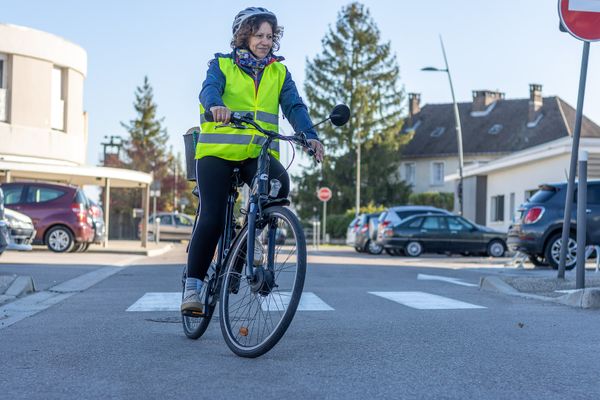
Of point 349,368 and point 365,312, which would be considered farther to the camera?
point 365,312

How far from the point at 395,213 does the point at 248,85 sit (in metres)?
25.7

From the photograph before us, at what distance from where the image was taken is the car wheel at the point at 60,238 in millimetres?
24062

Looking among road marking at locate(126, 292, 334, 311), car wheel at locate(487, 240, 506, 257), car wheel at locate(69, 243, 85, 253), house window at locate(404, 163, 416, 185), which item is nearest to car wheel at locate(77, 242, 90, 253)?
car wheel at locate(69, 243, 85, 253)

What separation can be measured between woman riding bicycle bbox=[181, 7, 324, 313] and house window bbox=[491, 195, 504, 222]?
37.3 meters

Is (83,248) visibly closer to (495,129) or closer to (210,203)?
(210,203)

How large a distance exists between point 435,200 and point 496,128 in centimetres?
948

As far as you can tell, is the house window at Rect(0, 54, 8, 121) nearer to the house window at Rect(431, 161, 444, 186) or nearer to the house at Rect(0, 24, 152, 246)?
the house at Rect(0, 24, 152, 246)

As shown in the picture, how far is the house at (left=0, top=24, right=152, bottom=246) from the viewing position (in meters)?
32.6

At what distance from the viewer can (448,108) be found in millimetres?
81312

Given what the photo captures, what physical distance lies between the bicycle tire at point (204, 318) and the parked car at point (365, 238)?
2616 centimetres

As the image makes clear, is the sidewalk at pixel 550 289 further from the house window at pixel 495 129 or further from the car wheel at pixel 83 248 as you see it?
the house window at pixel 495 129

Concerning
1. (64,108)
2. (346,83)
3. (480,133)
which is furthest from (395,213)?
(480,133)

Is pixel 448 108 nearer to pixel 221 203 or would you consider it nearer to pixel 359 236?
pixel 359 236

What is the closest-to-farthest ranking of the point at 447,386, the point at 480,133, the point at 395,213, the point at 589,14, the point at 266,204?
the point at 447,386
the point at 266,204
the point at 589,14
the point at 395,213
the point at 480,133
